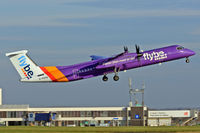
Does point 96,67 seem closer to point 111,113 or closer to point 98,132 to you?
point 98,132

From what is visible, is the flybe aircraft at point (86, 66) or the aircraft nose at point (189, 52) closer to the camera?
the flybe aircraft at point (86, 66)

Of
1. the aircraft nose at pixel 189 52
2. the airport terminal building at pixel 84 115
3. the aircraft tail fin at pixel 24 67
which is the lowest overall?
the airport terminal building at pixel 84 115

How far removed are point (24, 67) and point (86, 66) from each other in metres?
10.5

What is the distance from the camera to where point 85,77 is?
82875 millimetres

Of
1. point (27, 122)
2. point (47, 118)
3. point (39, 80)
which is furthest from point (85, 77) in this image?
point (27, 122)

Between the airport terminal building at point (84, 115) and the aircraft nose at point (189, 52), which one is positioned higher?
the aircraft nose at point (189, 52)

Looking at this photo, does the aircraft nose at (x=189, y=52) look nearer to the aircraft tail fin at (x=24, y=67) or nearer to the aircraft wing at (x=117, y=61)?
the aircraft wing at (x=117, y=61)

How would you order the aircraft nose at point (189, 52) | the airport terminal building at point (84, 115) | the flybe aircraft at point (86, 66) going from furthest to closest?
1. the airport terminal building at point (84, 115)
2. the aircraft nose at point (189, 52)
3. the flybe aircraft at point (86, 66)

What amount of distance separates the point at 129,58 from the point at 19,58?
61.0ft

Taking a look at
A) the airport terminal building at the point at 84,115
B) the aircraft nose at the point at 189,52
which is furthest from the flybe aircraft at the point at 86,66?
the airport terminal building at the point at 84,115

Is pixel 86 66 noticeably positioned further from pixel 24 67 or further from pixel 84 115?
pixel 84 115

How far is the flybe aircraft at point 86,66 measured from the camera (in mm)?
82625

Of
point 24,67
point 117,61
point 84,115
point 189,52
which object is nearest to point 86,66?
point 117,61

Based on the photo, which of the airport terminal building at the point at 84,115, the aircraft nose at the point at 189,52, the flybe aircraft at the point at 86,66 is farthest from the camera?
the airport terminal building at the point at 84,115
